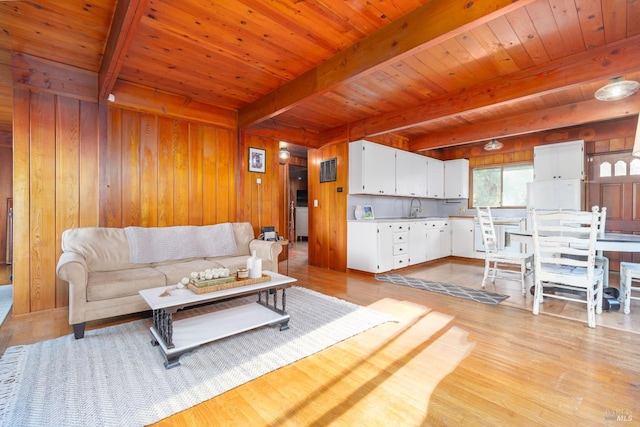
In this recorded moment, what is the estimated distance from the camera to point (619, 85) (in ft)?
8.61

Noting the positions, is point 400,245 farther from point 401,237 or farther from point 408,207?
point 408,207

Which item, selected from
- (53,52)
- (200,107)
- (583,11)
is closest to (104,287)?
(53,52)

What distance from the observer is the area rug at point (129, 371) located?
149cm

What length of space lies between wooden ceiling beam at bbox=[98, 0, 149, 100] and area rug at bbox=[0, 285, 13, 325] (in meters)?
2.42

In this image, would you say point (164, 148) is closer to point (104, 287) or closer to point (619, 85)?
point (104, 287)

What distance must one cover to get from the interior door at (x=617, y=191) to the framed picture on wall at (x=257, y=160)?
549 cm

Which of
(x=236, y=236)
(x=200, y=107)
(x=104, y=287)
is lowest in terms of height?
(x=104, y=287)

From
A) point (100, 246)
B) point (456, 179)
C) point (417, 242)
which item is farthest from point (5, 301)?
point (456, 179)

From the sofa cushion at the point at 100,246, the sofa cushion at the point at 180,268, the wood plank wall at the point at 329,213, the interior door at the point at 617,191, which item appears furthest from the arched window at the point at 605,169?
A: the sofa cushion at the point at 100,246

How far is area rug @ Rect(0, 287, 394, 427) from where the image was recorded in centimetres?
149

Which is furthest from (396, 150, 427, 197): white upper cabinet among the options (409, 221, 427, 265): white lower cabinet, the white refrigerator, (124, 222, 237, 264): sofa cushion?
(124, 222, 237, 264): sofa cushion

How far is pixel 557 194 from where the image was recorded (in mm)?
4828

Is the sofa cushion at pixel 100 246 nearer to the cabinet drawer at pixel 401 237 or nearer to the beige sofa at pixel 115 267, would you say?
the beige sofa at pixel 115 267

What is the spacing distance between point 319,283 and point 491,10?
3423mm
